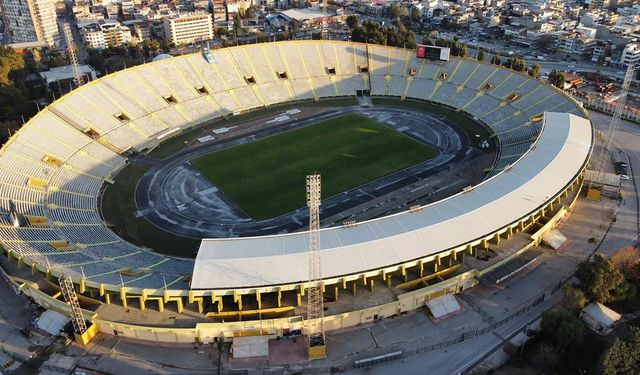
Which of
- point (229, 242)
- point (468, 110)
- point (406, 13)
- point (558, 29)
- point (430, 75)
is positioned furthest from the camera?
point (406, 13)

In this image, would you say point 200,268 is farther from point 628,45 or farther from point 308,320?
point 628,45

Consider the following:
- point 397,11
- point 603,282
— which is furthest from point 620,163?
Answer: point 397,11

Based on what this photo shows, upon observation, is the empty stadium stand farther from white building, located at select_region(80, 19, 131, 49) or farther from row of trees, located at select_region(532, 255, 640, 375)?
white building, located at select_region(80, 19, 131, 49)

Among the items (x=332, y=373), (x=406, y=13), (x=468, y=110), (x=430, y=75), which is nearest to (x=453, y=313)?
(x=332, y=373)

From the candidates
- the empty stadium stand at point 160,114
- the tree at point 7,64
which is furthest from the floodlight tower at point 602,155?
the tree at point 7,64

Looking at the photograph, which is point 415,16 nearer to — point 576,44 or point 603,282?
point 576,44

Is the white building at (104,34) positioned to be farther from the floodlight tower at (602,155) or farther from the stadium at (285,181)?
the floodlight tower at (602,155)
